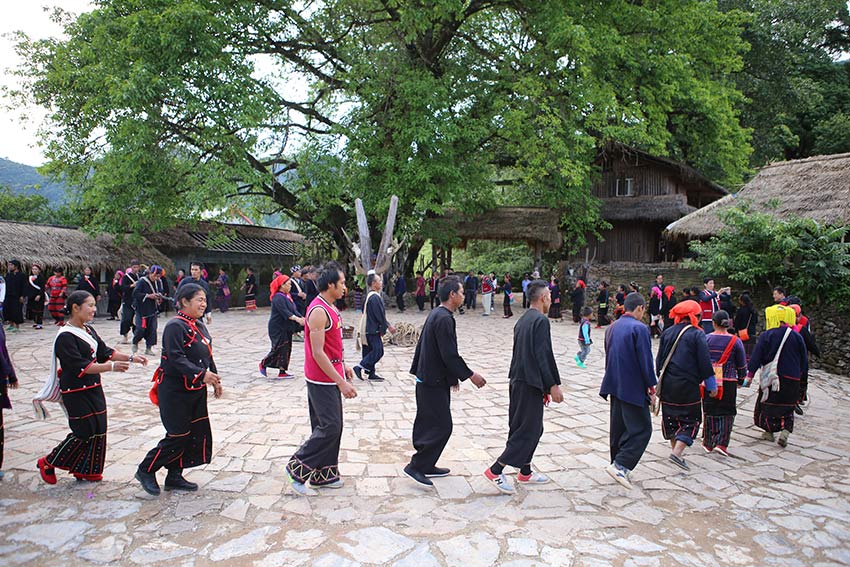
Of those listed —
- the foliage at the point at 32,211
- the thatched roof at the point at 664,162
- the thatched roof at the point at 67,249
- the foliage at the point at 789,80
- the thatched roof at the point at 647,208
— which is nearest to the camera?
the thatched roof at the point at 67,249

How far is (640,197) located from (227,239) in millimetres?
17300

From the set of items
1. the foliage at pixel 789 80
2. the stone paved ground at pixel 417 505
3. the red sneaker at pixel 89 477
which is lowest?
the stone paved ground at pixel 417 505

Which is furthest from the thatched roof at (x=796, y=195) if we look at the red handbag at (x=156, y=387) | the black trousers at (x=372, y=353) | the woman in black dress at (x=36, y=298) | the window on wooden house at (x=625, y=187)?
the woman in black dress at (x=36, y=298)

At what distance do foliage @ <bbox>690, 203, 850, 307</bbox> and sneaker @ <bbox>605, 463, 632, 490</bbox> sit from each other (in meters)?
9.25

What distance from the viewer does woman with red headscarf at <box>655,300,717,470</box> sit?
16.6 ft

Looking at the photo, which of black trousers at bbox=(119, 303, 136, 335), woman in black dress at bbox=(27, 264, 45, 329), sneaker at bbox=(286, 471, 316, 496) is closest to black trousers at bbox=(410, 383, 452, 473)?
sneaker at bbox=(286, 471, 316, 496)

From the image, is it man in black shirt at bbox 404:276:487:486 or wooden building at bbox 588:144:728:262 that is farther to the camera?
wooden building at bbox 588:144:728:262

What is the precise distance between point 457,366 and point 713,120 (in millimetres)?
18735

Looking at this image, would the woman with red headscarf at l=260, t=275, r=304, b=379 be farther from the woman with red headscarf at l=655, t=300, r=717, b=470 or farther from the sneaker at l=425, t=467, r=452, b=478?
the woman with red headscarf at l=655, t=300, r=717, b=470

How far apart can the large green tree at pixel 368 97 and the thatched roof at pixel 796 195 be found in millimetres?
3213

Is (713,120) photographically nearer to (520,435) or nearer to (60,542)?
(520,435)

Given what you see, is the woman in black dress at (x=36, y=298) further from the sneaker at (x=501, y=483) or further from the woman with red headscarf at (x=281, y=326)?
the sneaker at (x=501, y=483)

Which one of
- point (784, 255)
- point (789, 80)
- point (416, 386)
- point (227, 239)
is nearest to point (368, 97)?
point (227, 239)

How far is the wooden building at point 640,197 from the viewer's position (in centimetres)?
2241
